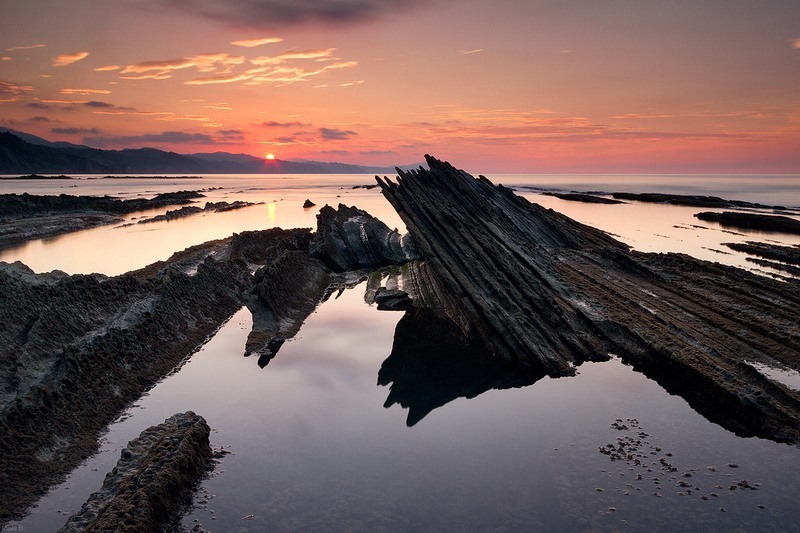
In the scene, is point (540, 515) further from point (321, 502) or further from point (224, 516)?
point (224, 516)

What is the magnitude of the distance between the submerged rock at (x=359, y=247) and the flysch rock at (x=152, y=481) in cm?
1781

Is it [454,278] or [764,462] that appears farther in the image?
[454,278]

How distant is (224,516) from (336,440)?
325 centimetres

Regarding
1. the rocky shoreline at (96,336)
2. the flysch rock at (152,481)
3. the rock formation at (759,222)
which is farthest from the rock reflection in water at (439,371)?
the rock formation at (759,222)

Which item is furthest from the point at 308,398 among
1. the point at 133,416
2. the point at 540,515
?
the point at 540,515

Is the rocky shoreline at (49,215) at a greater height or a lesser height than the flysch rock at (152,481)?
lesser

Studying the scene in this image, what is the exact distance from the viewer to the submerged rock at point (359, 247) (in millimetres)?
27953

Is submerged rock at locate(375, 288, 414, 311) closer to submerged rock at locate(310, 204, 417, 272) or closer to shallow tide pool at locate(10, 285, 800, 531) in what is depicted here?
submerged rock at locate(310, 204, 417, 272)

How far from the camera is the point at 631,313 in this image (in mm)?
17234

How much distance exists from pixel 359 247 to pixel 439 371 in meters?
14.3

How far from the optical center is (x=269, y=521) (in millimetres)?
8609

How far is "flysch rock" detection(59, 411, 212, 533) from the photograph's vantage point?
7605 mm

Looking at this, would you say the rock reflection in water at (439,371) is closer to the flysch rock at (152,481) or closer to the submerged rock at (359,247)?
the flysch rock at (152,481)

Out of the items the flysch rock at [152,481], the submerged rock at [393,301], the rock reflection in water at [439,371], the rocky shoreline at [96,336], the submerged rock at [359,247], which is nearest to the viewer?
the flysch rock at [152,481]
